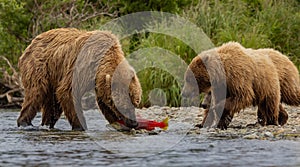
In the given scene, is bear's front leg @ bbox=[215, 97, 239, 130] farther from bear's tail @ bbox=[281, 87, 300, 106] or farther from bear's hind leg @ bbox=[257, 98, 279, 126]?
bear's tail @ bbox=[281, 87, 300, 106]

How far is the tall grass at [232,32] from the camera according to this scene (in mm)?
13734

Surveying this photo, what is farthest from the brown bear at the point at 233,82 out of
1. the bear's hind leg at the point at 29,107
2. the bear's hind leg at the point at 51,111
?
the bear's hind leg at the point at 29,107

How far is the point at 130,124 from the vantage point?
893cm

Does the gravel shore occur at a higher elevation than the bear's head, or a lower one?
lower

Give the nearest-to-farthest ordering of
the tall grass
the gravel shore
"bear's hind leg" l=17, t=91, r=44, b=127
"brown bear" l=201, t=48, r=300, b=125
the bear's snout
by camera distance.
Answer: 1. the gravel shore
2. the bear's snout
3. "bear's hind leg" l=17, t=91, r=44, b=127
4. "brown bear" l=201, t=48, r=300, b=125
5. the tall grass

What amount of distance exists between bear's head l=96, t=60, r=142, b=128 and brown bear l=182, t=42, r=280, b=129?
1.12 meters

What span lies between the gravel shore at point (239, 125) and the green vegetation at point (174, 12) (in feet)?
3.30

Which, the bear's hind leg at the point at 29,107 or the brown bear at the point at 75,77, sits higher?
the brown bear at the point at 75,77

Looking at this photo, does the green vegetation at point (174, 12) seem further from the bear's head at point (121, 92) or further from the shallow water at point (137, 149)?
the bear's head at point (121, 92)

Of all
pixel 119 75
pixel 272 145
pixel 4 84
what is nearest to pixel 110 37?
pixel 119 75

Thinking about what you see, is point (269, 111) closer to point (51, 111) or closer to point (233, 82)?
point (233, 82)

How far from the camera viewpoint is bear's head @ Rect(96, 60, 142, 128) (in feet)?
28.4

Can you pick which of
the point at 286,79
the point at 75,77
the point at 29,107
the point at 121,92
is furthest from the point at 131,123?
the point at 286,79

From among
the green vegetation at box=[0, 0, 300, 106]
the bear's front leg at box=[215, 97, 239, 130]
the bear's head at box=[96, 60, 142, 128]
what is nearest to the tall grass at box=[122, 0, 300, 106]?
the green vegetation at box=[0, 0, 300, 106]
